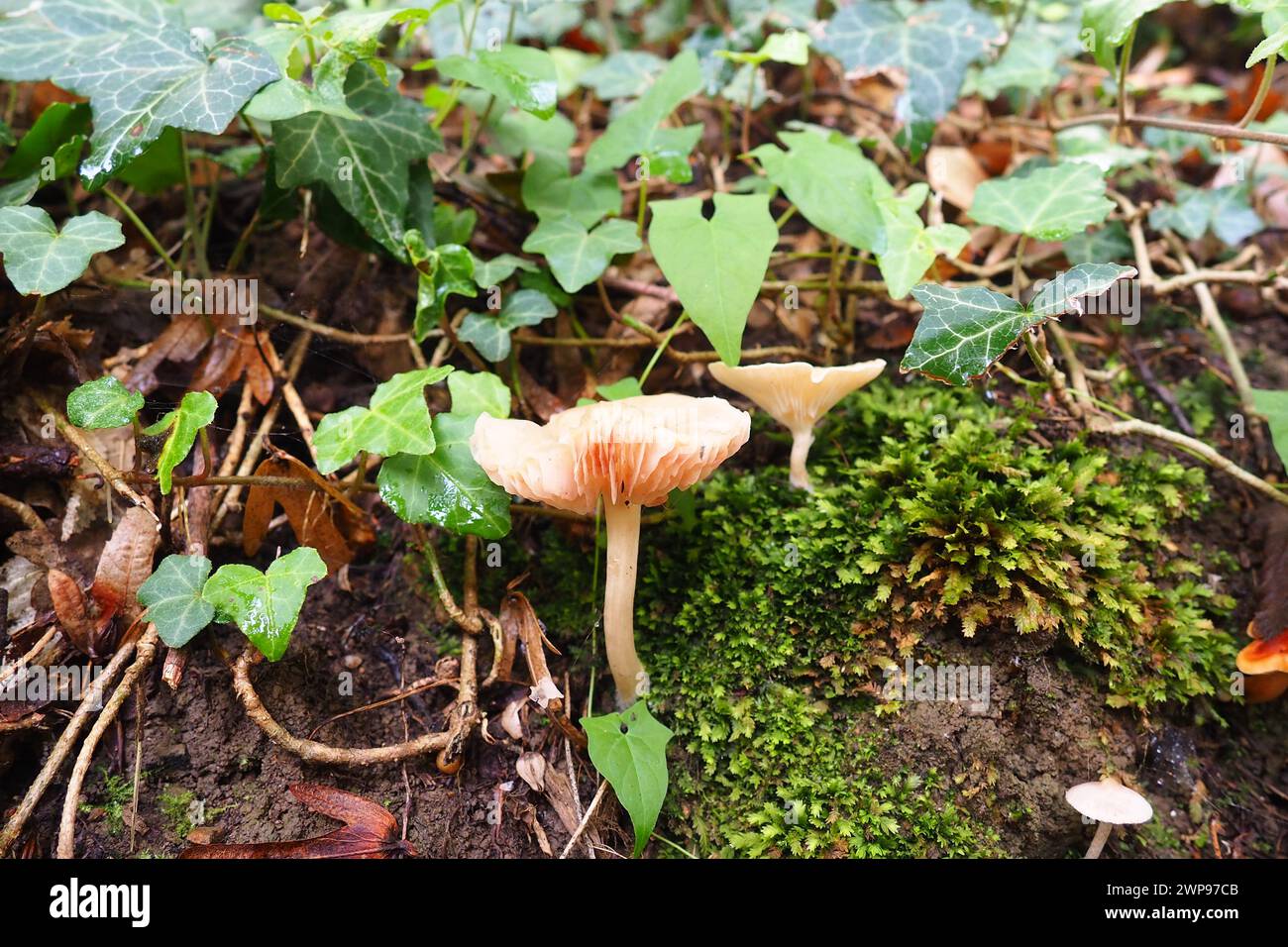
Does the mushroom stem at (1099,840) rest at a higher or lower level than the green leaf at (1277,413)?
lower

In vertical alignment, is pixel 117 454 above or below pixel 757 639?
above

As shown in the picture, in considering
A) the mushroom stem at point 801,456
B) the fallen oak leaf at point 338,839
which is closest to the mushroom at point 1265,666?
the mushroom stem at point 801,456

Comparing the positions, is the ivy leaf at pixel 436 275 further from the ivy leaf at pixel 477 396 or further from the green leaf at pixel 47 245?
the green leaf at pixel 47 245

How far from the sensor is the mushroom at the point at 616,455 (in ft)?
6.42

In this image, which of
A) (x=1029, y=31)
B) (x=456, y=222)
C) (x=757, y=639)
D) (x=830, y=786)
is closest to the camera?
(x=830, y=786)

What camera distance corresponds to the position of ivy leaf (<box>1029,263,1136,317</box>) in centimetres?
216

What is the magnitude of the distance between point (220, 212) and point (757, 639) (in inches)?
106

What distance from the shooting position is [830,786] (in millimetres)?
2238

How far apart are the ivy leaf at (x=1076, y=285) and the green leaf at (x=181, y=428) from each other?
93.2 inches

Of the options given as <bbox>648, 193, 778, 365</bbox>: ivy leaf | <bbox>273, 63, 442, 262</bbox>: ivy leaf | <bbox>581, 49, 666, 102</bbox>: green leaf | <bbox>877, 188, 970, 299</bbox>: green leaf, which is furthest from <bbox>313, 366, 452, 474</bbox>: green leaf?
<bbox>581, 49, 666, 102</bbox>: green leaf

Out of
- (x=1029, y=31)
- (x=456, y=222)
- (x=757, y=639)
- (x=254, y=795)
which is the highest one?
(x=1029, y=31)

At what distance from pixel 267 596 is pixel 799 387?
5.49 feet
